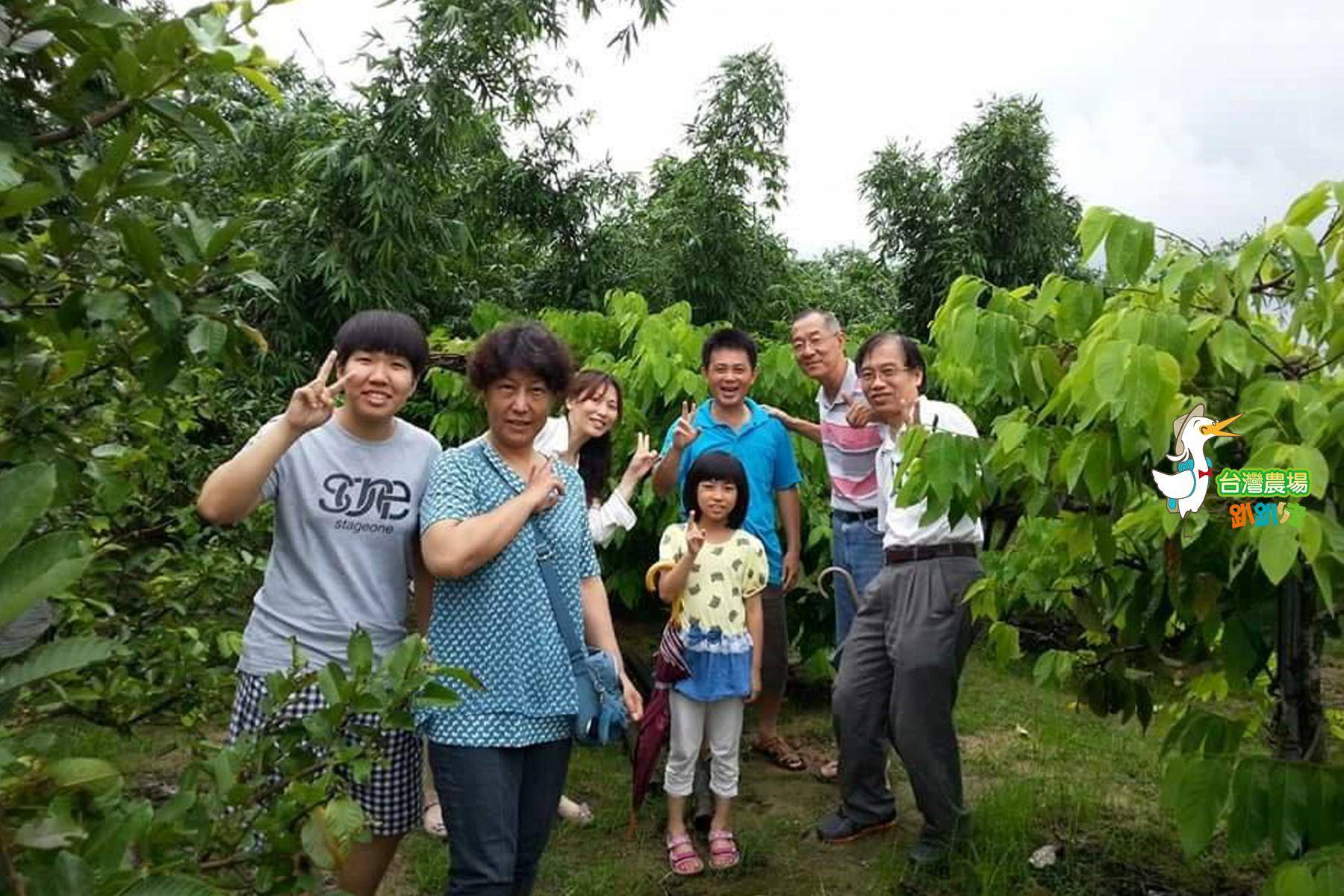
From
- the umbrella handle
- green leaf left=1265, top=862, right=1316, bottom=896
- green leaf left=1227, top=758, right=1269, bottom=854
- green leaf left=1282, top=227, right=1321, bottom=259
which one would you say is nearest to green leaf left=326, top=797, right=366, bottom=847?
green leaf left=1265, top=862, right=1316, bottom=896

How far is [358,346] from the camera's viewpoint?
87.1 inches

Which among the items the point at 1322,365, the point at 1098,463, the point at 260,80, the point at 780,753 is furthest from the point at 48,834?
the point at 780,753

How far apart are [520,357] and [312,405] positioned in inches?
16.9

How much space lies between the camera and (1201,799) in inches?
73.5

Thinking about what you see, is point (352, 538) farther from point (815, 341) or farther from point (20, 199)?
point (815, 341)

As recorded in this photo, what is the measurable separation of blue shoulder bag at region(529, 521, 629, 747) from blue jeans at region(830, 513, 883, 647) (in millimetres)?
1730

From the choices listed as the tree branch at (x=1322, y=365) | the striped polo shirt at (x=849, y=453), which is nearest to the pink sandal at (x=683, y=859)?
the striped polo shirt at (x=849, y=453)

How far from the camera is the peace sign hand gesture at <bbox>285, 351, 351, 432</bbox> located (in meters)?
1.99

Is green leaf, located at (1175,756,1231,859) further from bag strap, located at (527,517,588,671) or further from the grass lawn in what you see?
the grass lawn

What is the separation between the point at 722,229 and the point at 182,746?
16.5 feet

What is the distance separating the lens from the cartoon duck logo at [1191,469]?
5.93 ft

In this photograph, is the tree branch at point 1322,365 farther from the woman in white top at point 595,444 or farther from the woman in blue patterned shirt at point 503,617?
→ the woman in white top at point 595,444

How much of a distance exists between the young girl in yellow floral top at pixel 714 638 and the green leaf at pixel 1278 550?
74.3 inches

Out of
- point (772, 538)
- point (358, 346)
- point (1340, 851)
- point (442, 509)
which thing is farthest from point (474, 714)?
point (772, 538)
